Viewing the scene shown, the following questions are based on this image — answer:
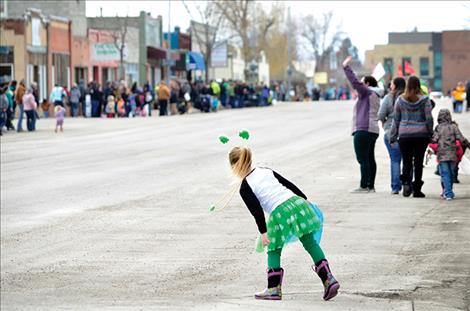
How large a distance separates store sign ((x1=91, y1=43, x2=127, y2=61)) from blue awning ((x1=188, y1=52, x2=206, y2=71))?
22.4 m

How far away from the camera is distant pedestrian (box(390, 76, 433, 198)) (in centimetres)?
1811

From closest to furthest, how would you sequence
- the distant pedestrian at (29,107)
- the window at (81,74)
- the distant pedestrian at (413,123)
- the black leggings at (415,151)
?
the distant pedestrian at (413,123), the black leggings at (415,151), the distant pedestrian at (29,107), the window at (81,74)

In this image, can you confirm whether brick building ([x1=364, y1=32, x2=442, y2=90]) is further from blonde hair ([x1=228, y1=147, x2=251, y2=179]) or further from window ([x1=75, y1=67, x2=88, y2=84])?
blonde hair ([x1=228, y1=147, x2=251, y2=179])

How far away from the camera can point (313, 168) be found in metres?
25.8

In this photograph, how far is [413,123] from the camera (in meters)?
18.2

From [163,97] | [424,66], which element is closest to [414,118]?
[163,97]

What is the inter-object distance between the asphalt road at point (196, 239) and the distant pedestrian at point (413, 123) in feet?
2.41

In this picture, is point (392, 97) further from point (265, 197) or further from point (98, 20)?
point (98, 20)

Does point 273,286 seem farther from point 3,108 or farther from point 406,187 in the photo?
point 3,108

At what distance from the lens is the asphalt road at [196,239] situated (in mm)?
11586

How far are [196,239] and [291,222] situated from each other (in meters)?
5.95

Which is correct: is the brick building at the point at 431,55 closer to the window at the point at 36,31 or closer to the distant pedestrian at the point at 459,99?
the window at the point at 36,31

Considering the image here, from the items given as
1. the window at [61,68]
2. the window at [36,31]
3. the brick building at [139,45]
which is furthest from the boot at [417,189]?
the brick building at [139,45]

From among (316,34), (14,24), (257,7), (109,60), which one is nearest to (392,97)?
(14,24)
